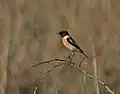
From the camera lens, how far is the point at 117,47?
402cm

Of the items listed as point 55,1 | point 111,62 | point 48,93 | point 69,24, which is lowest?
point 48,93

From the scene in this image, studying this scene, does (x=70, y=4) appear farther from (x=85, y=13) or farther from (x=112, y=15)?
(x=112, y=15)

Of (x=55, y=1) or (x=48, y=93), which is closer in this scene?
(x=48, y=93)

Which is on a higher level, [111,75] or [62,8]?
[62,8]

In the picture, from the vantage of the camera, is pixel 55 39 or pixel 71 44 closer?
pixel 71 44

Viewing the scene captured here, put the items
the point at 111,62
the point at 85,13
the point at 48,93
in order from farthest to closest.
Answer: the point at 85,13 → the point at 111,62 → the point at 48,93

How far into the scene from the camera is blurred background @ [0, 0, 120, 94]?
3732 mm

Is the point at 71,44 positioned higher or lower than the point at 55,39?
lower

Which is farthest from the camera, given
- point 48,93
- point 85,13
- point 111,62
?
point 85,13

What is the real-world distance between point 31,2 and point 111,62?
41.7 inches

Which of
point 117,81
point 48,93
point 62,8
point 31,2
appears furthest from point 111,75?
point 31,2

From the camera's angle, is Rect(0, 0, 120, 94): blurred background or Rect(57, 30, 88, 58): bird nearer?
Rect(57, 30, 88, 58): bird

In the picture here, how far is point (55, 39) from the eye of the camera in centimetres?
405

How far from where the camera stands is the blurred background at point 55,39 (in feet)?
12.2
